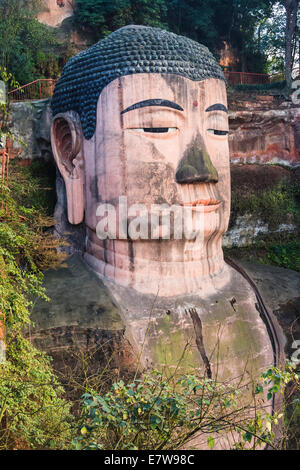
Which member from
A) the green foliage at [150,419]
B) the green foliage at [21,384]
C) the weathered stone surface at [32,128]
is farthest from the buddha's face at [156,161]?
the green foliage at [150,419]

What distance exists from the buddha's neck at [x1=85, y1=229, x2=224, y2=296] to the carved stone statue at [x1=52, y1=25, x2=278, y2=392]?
1cm

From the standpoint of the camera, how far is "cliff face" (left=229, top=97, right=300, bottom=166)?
30.1 ft

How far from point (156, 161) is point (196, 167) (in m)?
0.46

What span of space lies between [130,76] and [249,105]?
15.6ft

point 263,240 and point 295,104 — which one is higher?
point 295,104

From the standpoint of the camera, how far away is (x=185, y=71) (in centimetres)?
555

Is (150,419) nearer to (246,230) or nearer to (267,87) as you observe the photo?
(246,230)

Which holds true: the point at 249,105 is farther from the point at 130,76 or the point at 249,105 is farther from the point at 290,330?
the point at 290,330

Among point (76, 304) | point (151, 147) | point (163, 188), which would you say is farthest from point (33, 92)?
point (76, 304)

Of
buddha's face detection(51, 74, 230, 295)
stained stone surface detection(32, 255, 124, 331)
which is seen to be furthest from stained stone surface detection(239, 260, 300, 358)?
stained stone surface detection(32, 255, 124, 331)

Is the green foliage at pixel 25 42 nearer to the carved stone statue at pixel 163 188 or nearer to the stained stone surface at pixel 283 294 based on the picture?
the carved stone statue at pixel 163 188

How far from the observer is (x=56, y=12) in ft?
61.1

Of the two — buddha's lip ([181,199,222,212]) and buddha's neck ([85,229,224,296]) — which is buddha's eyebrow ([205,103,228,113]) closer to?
buddha's lip ([181,199,222,212])

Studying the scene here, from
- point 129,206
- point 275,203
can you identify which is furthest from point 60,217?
point 275,203
